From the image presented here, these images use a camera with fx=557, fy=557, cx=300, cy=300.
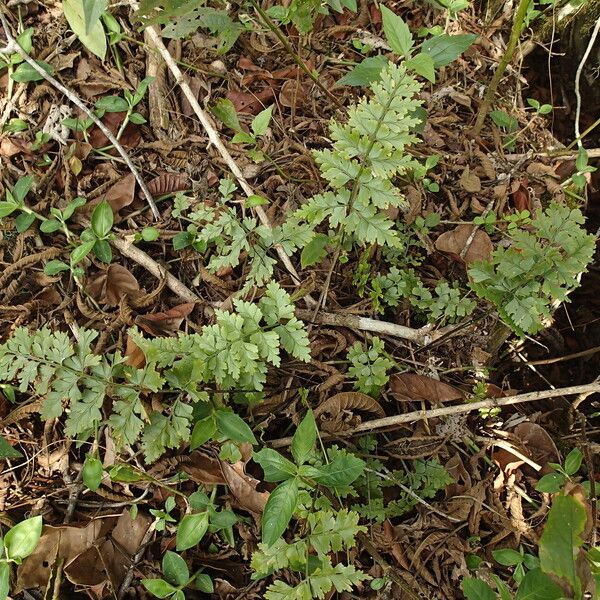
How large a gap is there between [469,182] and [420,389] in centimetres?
99

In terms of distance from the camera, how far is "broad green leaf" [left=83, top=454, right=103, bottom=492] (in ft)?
6.20

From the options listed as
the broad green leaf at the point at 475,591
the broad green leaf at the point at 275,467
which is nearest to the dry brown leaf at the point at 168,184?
the broad green leaf at the point at 275,467

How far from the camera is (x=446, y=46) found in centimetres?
210

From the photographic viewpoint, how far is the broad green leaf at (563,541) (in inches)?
46.7

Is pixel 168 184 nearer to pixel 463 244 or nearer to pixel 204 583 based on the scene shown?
pixel 463 244

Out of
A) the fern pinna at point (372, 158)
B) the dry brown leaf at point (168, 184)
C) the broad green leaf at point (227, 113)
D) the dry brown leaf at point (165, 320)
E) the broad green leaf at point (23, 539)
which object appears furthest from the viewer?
the dry brown leaf at point (168, 184)

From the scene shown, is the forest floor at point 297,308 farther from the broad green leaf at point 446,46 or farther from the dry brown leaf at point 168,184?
the broad green leaf at point 446,46

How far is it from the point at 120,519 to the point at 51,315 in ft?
2.72

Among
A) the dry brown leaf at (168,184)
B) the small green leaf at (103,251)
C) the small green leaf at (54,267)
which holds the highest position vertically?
the dry brown leaf at (168,184)

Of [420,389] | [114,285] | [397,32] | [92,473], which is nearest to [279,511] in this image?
[92,473]

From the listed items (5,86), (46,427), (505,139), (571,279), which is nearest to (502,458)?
(571,279)

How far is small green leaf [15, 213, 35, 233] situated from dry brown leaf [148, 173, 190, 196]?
1.59ft

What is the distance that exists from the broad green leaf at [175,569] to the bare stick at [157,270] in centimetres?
95

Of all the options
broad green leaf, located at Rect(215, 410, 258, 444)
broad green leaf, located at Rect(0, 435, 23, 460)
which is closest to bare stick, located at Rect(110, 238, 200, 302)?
broad green leaf, located at Rect(215, 410, 258, 444)
